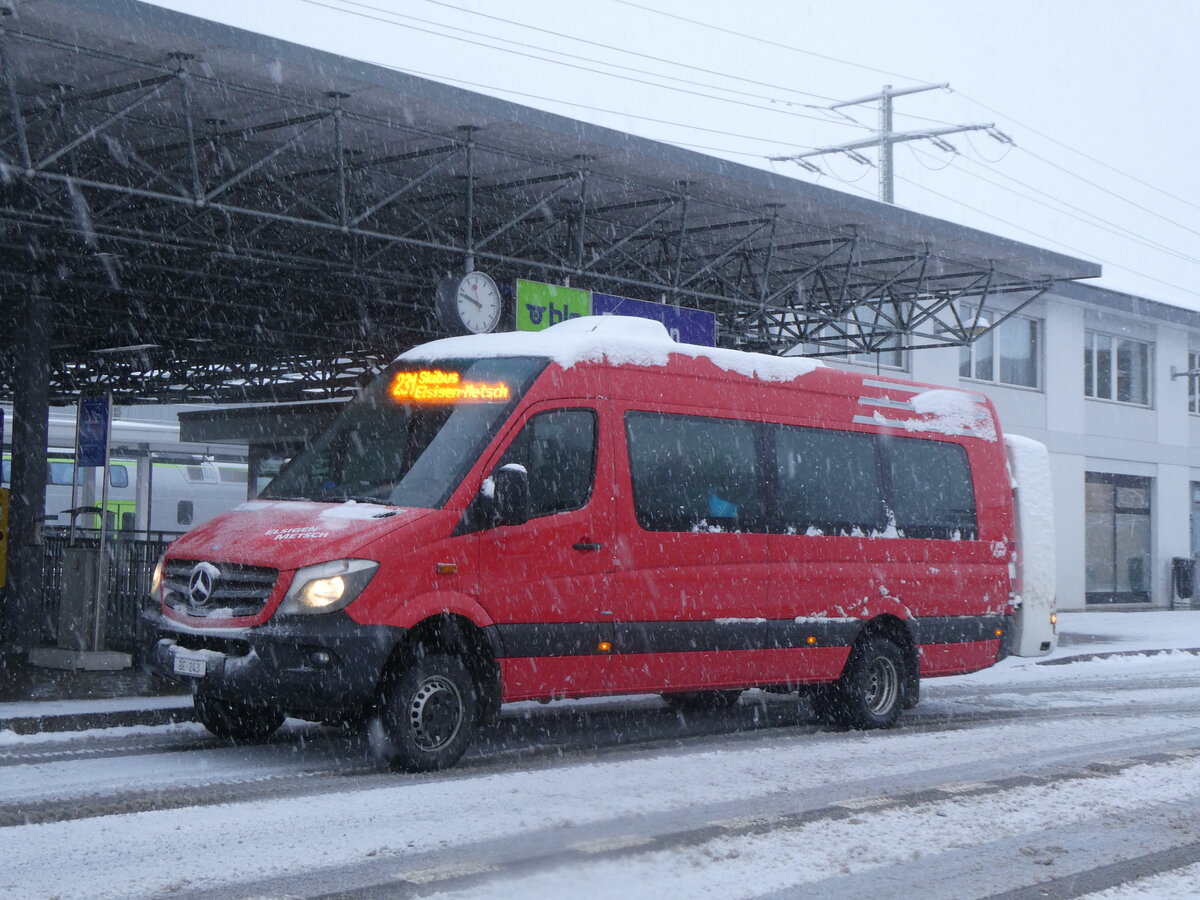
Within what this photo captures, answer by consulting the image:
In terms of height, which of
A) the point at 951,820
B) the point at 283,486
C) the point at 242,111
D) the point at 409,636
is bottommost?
the point at 951,820

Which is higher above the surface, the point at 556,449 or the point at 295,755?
the point at 556,449

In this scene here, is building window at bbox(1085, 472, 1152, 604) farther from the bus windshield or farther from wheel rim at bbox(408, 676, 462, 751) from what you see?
wheel rim at bbox(408, 676, 462, 751)

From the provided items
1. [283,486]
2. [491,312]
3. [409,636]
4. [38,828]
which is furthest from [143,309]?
[38,828]

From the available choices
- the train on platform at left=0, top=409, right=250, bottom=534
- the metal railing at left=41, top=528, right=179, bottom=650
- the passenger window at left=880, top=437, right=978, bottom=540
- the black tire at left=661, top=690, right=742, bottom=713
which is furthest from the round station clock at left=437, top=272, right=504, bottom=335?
the train on platform at left=0, top=409, right=250, bottom=534

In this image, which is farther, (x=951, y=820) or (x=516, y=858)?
(x=951, y=820)

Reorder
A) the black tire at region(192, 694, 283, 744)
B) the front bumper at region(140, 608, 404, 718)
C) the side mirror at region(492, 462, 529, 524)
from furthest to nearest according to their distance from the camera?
the black tire at region(192, 694, 283, 744), the side mirror at region(492, 462, 529, 524), the front bumper at region(140, 608, 404, 718)

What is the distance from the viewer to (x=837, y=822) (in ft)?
24.8

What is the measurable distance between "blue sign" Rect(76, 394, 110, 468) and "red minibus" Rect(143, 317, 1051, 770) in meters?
7.08

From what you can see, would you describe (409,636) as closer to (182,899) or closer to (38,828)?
(38,828)

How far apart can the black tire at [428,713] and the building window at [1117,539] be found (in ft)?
90.2

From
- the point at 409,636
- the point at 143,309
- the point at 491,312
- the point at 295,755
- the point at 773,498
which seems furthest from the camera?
the point at 143,309

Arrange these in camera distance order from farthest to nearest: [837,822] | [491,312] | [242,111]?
[491,312]
[242,111]
[837,822]

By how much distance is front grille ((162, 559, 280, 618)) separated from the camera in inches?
344

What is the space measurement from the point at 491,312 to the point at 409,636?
29.0ft
